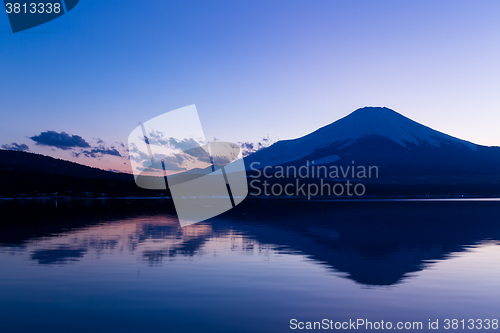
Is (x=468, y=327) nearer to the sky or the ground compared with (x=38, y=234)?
nearer to the ground

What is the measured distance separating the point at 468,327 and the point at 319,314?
401 cm

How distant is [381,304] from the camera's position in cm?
1313

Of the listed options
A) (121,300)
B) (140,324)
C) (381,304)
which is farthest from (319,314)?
(121,300)

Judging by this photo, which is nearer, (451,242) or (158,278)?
(158,278)

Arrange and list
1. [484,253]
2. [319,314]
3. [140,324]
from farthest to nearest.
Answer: [484,253]
[319,314]
[140,324]

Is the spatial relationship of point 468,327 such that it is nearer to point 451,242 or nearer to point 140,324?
point 140,324

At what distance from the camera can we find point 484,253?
79.1ft

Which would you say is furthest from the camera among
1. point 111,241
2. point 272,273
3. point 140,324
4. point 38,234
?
point 38,234

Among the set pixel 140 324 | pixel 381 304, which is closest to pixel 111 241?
pixel 140 324

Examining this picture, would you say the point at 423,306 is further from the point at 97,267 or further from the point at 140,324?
the point at 97,267

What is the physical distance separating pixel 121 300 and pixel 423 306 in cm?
961

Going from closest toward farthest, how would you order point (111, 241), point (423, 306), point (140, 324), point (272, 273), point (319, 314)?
point (140, 324) → point (319, 314) → point (423, 306) → point (272, 273) → point (111, 241)

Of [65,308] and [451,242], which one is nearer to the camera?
[65,308]

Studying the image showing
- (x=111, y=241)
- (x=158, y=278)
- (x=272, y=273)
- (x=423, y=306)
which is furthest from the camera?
(x=111, y=241)
